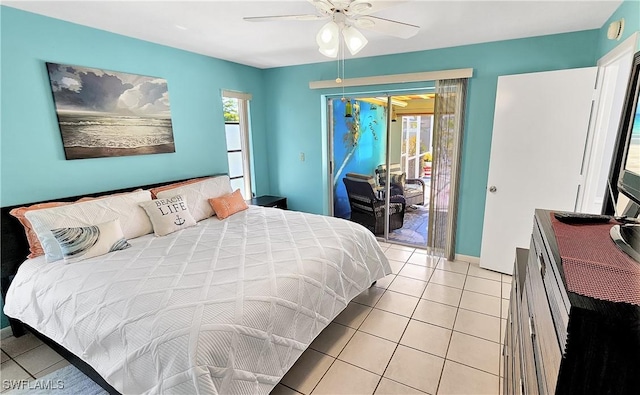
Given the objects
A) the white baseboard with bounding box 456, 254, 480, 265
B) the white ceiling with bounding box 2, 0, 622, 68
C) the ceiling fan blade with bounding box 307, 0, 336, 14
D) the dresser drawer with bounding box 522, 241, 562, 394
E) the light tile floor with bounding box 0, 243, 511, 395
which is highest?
the white ceiling with bounding box 2, 0, 622, 68

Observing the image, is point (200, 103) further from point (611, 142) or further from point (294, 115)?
point (611, 142)

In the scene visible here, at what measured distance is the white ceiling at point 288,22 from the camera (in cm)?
211

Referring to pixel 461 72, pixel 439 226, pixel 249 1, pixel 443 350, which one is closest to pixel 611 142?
pixel 461 72

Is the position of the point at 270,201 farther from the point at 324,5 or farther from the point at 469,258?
the point at 324,5

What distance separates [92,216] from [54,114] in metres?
0.85

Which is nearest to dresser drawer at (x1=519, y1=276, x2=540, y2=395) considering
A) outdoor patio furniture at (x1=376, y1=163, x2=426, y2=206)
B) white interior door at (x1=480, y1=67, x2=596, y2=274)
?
white interior door at (x1=480, y1=67, x2=596, y2=274)

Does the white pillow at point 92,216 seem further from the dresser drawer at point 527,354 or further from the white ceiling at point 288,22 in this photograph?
the dresser drawer at point 527,354

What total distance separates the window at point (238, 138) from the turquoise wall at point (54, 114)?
24cm

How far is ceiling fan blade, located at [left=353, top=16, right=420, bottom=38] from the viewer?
1809 millimetres

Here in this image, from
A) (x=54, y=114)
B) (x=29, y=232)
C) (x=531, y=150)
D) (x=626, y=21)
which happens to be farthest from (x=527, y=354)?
(x=54, y=114)

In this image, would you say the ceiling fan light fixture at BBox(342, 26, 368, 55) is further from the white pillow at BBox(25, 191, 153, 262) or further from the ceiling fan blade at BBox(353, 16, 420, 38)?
the white pillow at BBox(25, 191, 153, 262)

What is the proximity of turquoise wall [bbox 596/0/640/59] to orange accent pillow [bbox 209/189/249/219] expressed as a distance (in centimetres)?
329

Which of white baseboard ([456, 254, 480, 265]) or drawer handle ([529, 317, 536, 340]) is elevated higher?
drawer handle ([529, 317, 536, 340])

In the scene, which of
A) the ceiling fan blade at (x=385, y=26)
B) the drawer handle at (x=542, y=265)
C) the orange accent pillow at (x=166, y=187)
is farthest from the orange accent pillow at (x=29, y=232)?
the drawer handle at (x=542, y=265)
